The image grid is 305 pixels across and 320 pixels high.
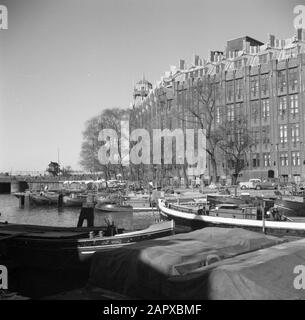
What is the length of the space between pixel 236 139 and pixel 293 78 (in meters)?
14.5

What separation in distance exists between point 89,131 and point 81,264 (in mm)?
64256

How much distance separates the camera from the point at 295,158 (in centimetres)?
6888

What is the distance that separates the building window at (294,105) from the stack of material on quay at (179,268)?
5964 centimetres

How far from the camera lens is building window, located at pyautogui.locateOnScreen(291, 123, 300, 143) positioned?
→ 69.2 meters

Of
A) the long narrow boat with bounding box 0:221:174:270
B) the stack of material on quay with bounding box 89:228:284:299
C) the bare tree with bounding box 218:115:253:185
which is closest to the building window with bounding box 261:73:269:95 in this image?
the bare tree with bounding box 218:115:253:185

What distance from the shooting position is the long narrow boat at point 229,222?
23.3 metres

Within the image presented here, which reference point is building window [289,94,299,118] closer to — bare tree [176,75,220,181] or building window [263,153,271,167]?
building window [263,153,271,167]

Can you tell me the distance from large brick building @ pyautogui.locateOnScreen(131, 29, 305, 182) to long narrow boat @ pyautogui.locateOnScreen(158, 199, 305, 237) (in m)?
36.6

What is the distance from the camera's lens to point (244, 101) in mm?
76688

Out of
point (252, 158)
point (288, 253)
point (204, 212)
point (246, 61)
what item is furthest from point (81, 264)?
point (246, 61)

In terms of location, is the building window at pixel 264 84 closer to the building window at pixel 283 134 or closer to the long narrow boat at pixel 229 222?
the building window at pixel 283 134

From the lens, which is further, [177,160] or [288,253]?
[177,160]
